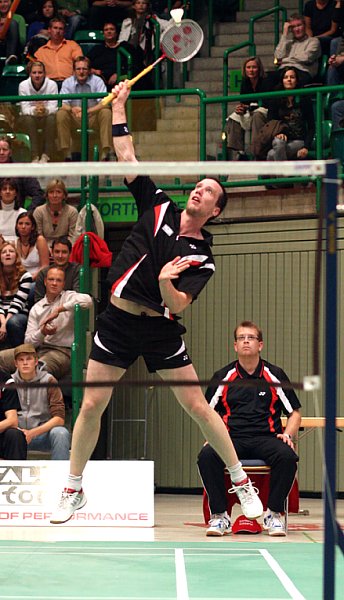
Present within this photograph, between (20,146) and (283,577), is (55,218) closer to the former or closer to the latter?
(20,146)

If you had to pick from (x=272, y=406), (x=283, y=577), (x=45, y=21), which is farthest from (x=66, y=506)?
(x=45, y=21)

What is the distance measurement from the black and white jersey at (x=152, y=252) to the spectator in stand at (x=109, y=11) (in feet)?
37.0

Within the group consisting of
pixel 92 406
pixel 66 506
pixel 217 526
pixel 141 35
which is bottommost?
pixel 217 526

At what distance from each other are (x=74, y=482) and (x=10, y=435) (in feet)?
13.9

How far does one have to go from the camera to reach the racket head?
13500 millimetres

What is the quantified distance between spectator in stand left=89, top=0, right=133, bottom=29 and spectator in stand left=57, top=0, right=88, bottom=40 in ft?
0.81

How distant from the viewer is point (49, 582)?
24.7 feet

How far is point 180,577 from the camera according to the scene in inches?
311

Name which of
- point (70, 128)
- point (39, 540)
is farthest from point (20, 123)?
point (39, 540)

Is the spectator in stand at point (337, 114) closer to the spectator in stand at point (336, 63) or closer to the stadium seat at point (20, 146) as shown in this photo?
the spectator in stand at point (336, 63)

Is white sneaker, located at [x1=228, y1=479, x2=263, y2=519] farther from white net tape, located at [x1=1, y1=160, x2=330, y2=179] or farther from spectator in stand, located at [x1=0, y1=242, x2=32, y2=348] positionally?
spectator in stand, located at [x1=0, y1=242, x2=32, y2=348]

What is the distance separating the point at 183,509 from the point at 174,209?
21.1 ft

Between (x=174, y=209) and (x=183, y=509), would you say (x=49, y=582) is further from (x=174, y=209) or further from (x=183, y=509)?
(x=183, y=509)

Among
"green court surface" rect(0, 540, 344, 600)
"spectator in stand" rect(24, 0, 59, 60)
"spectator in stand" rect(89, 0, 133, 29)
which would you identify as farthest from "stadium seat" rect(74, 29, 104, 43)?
"green court surface" rect(0, 540, 344, 600)
